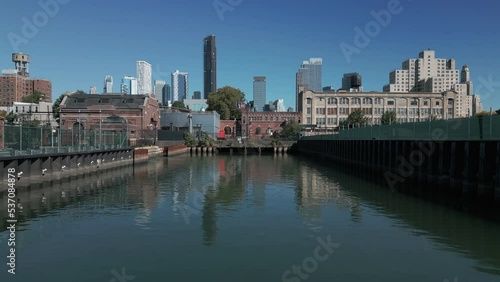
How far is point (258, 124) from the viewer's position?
172m

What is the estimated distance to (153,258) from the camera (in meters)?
12.8

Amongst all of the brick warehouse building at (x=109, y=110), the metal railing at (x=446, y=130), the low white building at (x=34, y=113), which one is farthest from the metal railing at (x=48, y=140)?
the brick warehouse building at (x=109, y=110)

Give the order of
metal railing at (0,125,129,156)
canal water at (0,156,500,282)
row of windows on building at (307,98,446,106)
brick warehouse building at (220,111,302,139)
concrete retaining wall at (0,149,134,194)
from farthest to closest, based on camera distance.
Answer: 1. brick warehouse building at (220,111,302,139)
2. row of windows on building at (307,98,446,106)
3. metal railing at (0,125,129,156)
4. concrete retaining wall at (0,149,134,194)
5. canal water at (0,156,500,282)

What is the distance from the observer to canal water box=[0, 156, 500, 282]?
38.3ft

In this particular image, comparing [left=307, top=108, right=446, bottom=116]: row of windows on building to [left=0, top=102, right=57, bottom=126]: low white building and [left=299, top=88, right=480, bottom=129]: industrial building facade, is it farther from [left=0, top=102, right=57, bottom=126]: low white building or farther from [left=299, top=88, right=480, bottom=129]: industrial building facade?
[left=0, top=102, right=57, bottom=126]: low white building

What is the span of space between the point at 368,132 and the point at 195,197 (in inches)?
1175

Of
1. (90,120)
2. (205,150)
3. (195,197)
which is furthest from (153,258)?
(90,120)

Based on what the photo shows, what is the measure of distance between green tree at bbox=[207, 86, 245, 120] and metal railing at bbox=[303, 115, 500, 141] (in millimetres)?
135659

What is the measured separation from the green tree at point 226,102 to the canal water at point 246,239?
6082 inches

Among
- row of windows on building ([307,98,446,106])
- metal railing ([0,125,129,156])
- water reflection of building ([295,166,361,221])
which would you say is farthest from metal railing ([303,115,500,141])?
row of windows on building ([307,98,446,106])

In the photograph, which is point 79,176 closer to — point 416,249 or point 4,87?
point 416,249

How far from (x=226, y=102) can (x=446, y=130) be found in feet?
521

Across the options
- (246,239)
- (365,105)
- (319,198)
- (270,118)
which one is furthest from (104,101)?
(246,239)

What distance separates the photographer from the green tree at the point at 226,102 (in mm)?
180250
